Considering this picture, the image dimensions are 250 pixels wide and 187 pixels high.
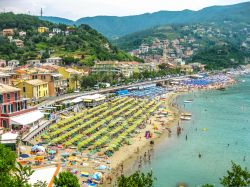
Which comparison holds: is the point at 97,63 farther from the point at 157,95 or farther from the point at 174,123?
the point at 174,123

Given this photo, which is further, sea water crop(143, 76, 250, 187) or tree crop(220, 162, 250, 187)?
sea water crop(143, 76, 250, 187)

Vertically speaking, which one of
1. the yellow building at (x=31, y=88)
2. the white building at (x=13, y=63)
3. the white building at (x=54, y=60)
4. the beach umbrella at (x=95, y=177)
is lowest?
the beach umbrella at (x=95, y=177)

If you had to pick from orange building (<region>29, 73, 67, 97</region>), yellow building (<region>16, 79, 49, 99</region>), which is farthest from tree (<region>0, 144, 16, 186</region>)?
orange building (<region>29, 73, 67, 97</region>)

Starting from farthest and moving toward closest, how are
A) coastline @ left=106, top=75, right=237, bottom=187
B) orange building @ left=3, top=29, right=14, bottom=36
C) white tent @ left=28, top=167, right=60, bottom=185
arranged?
orange building @ left=3, top=29, right=14, bottom=36
coastline @ left=106, top=75, right=237, bottom=187
white tent @ left=28, top=167, right=60, bottom=185

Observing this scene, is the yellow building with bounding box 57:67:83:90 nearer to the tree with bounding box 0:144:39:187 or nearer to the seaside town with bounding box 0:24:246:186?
the seaside town with bounding box 0:24:246:186

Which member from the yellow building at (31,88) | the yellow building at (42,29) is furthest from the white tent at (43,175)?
the yellow building at (42,29)

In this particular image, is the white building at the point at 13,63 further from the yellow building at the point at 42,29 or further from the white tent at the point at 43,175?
the white tent at the point at 43,175

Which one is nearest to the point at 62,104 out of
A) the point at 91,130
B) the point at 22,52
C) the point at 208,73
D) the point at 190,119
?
the point at 91,130
